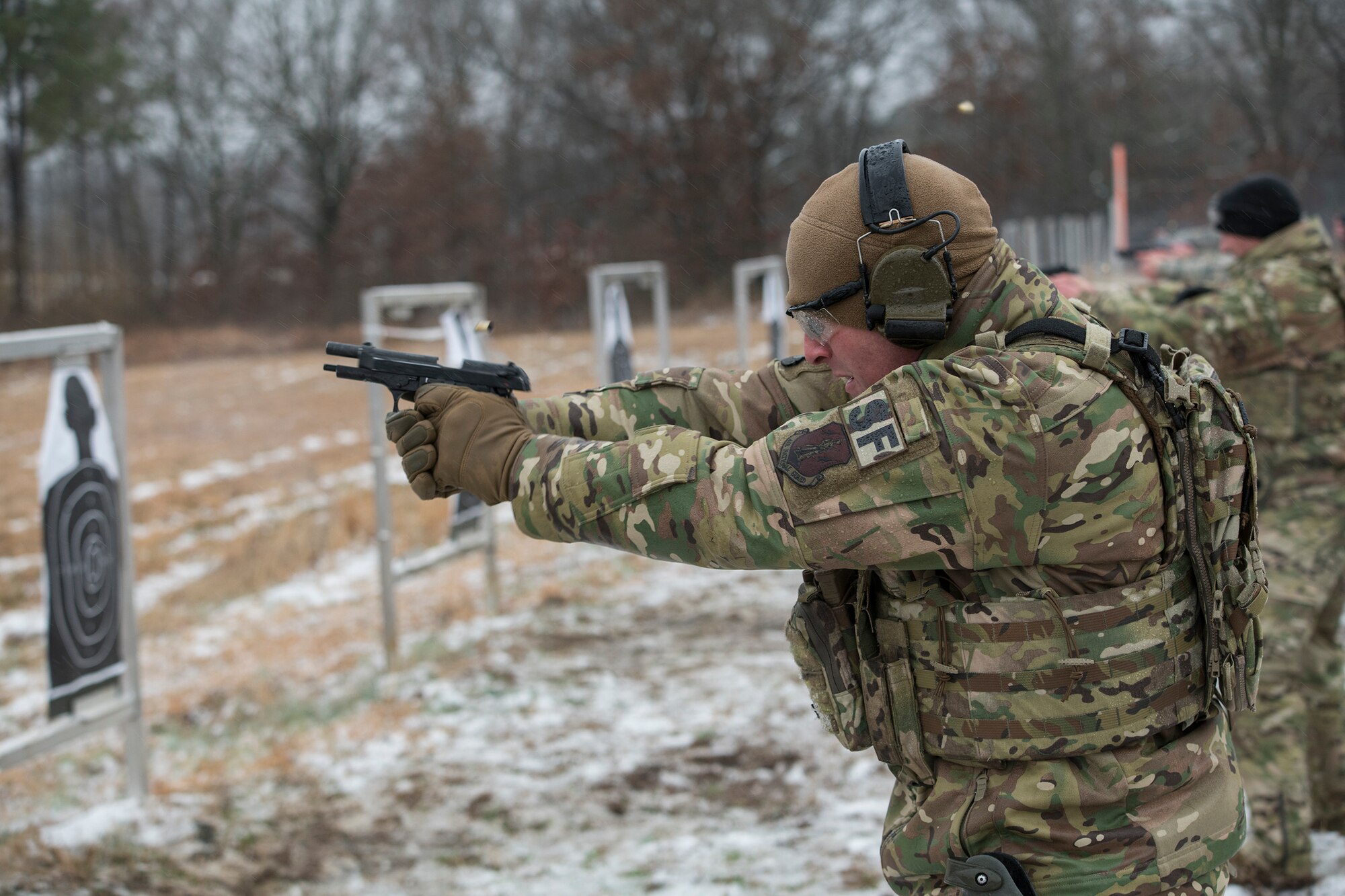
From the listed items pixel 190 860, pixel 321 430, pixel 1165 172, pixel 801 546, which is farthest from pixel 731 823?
pixel 1165 172

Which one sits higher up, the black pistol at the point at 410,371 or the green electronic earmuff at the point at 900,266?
the green electronic earmuff at the point at 900,266

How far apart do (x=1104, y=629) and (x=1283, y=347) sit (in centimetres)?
245

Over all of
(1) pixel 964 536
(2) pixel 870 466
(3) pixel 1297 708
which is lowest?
(3) pixel 1297 708

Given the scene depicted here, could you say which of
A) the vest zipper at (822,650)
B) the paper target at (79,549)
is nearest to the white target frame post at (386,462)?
the paper target at (79,549)

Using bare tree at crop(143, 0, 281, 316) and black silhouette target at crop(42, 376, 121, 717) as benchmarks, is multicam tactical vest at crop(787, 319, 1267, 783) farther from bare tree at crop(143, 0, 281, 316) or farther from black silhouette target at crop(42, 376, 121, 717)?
bare tree at crop(143, 0, 281, 316)

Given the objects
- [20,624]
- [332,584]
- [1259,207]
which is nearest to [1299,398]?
[1259,207]

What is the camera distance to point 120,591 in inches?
165

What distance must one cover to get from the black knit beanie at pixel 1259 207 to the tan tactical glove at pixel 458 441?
319 centimetres

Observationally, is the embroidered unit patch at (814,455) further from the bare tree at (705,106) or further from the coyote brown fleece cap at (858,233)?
the bare tree at (705,106)

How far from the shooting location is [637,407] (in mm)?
2266

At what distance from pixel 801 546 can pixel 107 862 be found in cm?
309

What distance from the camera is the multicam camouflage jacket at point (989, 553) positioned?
163 centimetres

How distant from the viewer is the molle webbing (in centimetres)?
180

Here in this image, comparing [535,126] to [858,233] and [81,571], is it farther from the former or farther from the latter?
[858,233]
